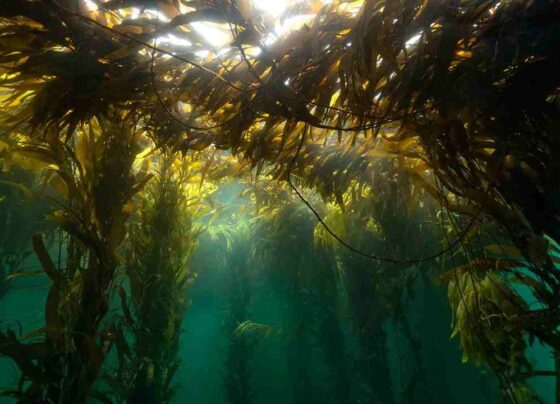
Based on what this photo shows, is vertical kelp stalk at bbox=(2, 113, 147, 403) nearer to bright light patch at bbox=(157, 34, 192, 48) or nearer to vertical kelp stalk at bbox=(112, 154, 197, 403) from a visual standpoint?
bright light patch at bbox=(157, 34, 192, 48)

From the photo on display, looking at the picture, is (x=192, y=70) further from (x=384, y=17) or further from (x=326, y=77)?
(x=384, y=17)

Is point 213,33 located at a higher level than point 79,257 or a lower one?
higher

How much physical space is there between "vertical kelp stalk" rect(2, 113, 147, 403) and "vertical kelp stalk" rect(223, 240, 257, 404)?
6594mm

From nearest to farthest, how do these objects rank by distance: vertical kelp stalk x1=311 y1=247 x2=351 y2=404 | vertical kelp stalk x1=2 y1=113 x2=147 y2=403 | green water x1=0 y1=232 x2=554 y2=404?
1. vertical kelp stalk x1=2 y1=113 x2=147 y2=403
2. vertical kelp stalk x1=311 y1=247 x2=351 y2=404
3. green water x1=0 y1=232 x2=554 y2=404

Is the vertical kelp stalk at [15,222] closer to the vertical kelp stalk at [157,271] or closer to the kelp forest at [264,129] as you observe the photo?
the vertical kelp stalk at [157,271]

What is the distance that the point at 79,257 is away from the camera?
237 cm

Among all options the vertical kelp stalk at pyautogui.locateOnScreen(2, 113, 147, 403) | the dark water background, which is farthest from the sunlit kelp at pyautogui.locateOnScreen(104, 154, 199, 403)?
the vertical kelp stalk at pyautogui.locateOnScreen(2, 113, 147, 403)

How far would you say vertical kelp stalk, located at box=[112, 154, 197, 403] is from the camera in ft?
11.5

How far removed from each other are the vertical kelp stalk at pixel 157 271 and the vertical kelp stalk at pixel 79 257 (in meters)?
0.92

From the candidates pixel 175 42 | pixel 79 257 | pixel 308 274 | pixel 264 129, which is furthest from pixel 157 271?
pixel 308 274

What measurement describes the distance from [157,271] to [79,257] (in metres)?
1.26

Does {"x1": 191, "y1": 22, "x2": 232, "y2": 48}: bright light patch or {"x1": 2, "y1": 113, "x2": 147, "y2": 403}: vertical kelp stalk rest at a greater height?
{"x1": 191, "y1": 22, "x2": 232, "y2": 48}: bright light patch

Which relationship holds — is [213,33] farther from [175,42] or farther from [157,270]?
[157,270]

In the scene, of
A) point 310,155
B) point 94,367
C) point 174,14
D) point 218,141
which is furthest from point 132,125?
point 94,367
